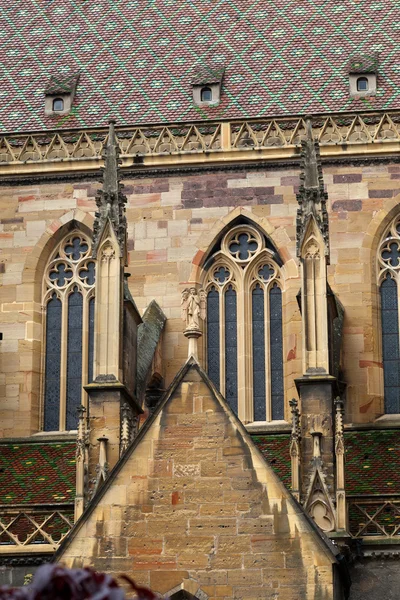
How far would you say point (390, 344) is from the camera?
24.2 m

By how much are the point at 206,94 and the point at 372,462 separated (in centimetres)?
857

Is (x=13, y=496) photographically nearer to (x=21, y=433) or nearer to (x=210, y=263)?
(x=21, y=433)

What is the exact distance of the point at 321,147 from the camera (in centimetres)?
2498

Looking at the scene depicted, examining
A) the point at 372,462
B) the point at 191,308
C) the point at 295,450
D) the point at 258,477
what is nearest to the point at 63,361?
the point at 372,462

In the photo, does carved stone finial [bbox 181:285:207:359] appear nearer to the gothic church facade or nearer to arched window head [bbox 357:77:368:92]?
the gothic church facade

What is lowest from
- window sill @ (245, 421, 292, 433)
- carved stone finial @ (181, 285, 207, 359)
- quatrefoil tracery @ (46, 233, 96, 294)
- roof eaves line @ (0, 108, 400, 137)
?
window sill @ (245, 421, 292, 433)

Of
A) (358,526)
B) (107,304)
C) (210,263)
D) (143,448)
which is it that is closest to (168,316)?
(210,263)

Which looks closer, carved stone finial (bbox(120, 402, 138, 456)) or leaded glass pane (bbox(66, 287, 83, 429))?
carved stone finial (bbox(120, 402, 138, 456))

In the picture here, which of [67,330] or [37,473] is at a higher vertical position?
[67,330]

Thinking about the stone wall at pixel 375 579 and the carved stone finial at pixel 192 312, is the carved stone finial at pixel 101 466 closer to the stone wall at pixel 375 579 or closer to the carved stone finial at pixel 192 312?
the carved stone finial at pixel 192 312

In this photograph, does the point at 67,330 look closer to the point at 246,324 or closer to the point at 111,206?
the point at 246,324

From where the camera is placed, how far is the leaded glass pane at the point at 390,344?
23812 millimetres

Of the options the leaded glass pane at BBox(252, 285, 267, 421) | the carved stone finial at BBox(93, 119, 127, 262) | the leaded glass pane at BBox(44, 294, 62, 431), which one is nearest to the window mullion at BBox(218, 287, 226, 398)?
the leaded glass pane at BBox(252, 285, 267, 421)

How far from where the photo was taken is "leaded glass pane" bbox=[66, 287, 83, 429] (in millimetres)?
24344
